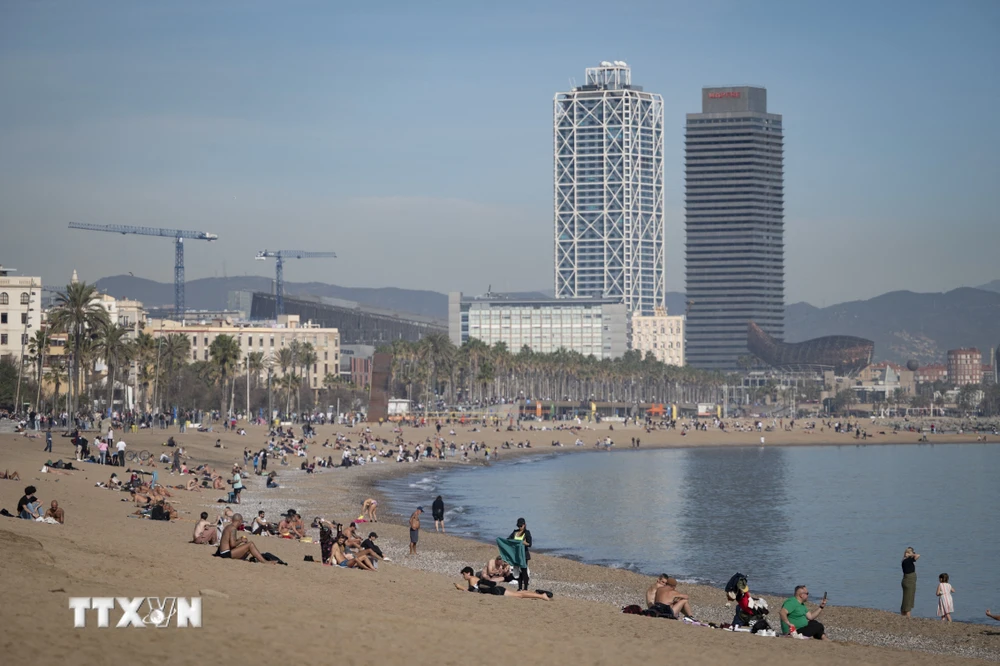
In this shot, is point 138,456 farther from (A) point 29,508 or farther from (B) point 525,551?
(B) point 525,551

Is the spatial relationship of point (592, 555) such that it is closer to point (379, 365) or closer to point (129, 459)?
point (129, 459)

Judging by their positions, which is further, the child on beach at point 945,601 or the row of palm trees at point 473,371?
the row of palm trees at point 473,371

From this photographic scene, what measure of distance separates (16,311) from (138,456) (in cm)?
5677

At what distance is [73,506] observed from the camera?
34.8 m

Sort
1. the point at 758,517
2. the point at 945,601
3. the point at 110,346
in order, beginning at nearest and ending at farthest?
the point at 945,601, the point at 758,517, the point at 110,346

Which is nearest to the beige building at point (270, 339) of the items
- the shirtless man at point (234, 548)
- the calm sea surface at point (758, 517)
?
the calm sea surface at point (758, 517)

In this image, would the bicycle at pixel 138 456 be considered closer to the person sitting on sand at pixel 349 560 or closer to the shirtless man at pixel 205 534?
the shirtless man at pixel 205 534

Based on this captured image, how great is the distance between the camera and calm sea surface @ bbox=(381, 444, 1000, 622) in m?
38.3

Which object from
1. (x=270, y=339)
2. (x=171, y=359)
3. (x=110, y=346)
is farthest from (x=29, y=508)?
(x=270, y=339)

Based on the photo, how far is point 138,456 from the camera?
5850 centimetres

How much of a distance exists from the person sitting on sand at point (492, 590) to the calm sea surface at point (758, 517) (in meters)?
11.8

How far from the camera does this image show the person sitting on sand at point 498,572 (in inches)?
Result: 990

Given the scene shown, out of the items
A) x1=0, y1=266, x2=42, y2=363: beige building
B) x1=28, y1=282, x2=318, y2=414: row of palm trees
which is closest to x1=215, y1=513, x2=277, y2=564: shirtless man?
x1=28, y1=282, x2=318, y2=414: row of palm trees

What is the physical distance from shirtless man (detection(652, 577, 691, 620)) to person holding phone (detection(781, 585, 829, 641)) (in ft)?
6.29
